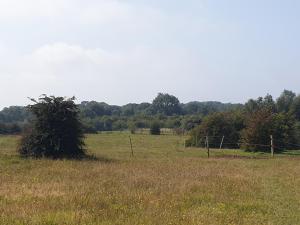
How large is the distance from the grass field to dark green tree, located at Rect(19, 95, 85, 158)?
5.28m

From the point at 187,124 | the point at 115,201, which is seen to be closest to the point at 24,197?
the point at 115,201

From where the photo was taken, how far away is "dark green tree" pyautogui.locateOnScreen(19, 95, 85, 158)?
27.8m

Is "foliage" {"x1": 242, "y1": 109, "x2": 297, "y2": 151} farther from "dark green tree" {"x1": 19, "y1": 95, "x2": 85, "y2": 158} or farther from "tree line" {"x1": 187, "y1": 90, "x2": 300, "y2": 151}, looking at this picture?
"dark green tree" {"x1": 19, "y1": 95, "x2": 85, "y2": 158}

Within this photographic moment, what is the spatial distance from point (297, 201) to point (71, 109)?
17829 millimetres

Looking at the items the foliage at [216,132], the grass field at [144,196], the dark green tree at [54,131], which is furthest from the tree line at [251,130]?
the grass field at [144,196]

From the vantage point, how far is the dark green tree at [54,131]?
91.1ft

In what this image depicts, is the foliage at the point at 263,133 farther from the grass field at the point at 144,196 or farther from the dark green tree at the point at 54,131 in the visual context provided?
the grass field at the point at 144,196

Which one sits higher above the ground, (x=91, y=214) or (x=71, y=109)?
(x=71, y=109)

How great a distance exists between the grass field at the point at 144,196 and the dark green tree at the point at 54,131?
5.28 meters

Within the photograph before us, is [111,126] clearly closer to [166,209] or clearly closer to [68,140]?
[68,140]

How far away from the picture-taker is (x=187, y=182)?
17734mm

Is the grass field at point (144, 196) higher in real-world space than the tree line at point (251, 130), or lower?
lower

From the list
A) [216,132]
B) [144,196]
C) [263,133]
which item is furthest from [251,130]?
[144,196]

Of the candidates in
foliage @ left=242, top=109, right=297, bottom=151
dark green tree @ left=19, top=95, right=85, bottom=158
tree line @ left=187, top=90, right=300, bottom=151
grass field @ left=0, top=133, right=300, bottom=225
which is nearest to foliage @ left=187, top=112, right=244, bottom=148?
tree line @ left=187, top=90, right=300, bottom=151
